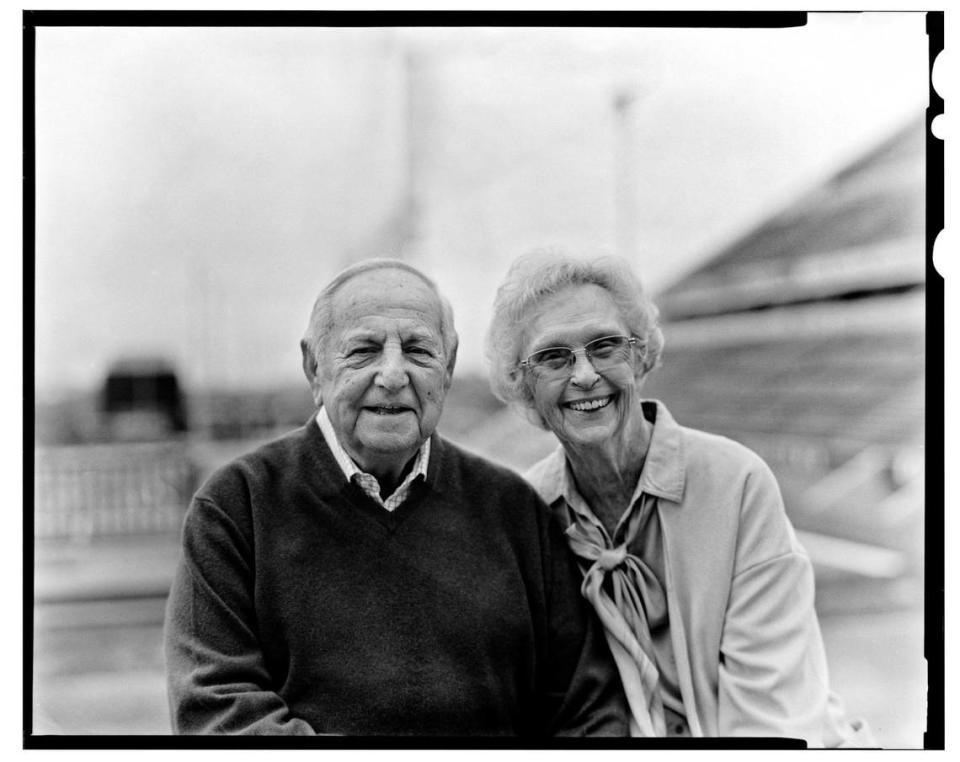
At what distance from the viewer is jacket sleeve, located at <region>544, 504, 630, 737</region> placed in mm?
2176

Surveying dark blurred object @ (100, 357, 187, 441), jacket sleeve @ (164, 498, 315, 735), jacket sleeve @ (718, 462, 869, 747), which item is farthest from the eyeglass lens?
dark blurred object @ (100, 357, 187, 441)

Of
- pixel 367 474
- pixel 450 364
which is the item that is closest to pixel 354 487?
pixel 367 474

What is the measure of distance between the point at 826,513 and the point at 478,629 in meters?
2.70

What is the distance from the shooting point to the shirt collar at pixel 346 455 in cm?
212

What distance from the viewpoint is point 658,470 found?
2186 millimetres

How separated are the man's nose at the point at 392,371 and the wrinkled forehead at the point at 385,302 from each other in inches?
2.8

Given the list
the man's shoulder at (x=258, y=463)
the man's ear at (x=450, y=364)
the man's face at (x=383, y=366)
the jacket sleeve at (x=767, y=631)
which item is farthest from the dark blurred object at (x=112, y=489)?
the jacket sleeve at (x=767, y=631)

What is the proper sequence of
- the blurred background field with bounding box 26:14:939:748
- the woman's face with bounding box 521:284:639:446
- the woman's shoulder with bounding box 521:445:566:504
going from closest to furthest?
1. the woman's face with bounding box 521:284:639:446
2. the woman's shoulder with bounding box 521:445:566:504
3. the blurred background field with bounding box 26:14:939:748

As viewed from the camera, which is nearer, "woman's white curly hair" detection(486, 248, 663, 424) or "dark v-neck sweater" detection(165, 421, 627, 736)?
"dark v-neck sweater" detection(165, 421, 627, 736)

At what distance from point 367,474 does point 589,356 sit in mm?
568

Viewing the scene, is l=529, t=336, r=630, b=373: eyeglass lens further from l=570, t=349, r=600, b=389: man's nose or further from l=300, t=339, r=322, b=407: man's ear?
l=300, t=339, r=322, b=407: man's ear

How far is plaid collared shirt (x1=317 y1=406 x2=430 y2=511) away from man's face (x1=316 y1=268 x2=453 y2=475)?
3 cm

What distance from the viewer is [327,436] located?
2.15m

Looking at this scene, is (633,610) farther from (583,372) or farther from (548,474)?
(583,372)
